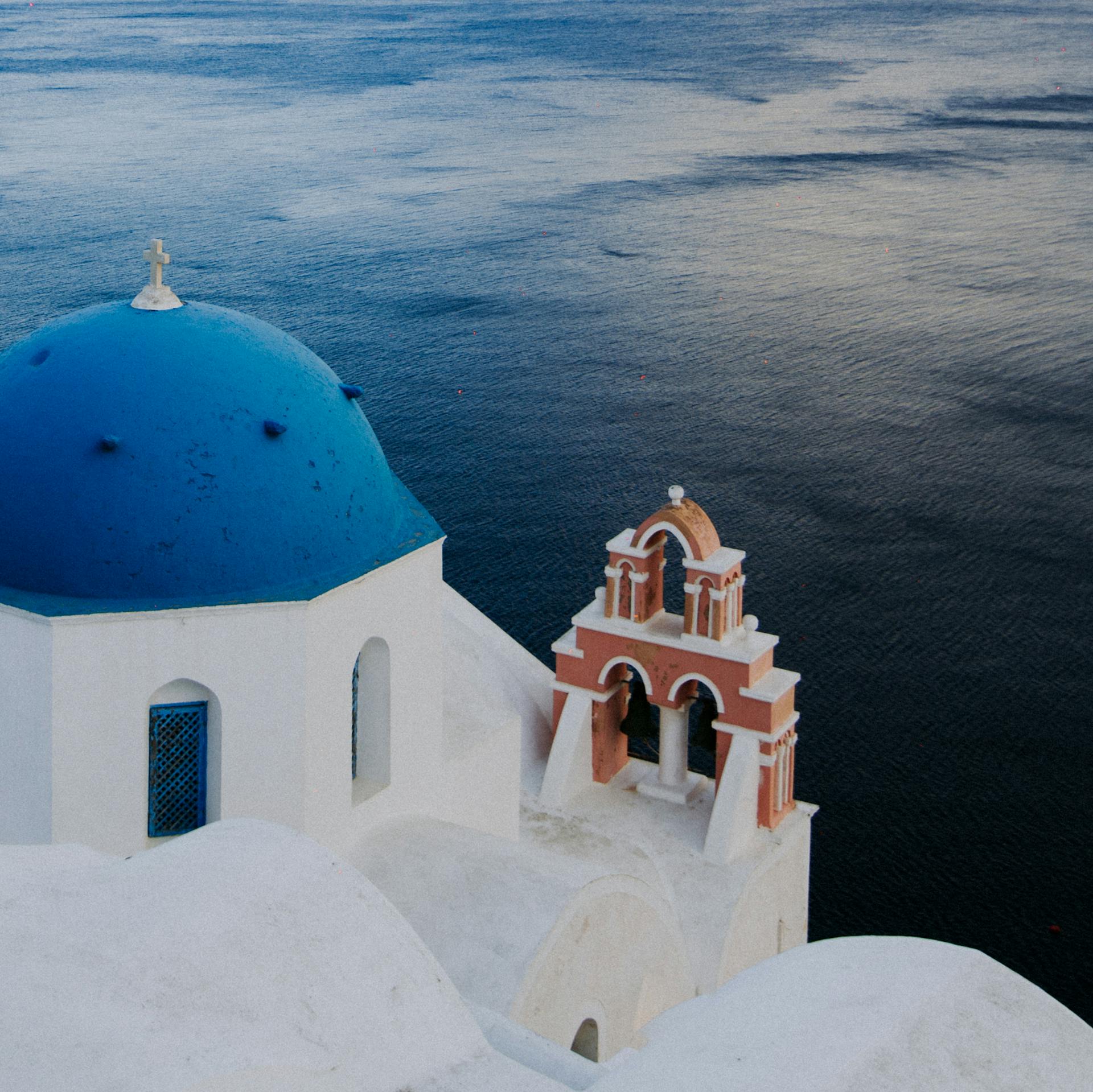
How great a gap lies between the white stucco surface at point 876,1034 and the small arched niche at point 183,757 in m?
4.68

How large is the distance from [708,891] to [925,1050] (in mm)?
10057

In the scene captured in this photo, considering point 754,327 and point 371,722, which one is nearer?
point 371,722

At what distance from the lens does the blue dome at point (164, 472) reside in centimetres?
893

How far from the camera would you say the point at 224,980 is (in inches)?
204

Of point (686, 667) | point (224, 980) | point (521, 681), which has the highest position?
point (224, 980)

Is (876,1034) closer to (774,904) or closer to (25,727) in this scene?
(25,727)

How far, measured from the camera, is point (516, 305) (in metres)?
43.4

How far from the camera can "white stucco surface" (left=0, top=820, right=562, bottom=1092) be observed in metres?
4.72

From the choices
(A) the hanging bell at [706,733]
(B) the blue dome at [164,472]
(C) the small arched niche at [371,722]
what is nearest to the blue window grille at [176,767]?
(B) the blue dome at [164,472]

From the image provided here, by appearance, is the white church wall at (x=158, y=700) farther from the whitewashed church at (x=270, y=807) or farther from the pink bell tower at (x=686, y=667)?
the pink bell tower at (x=686, y=667)

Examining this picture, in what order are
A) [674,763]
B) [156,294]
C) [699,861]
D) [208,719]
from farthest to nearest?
1. [674,763]
2. [699,861]
3. [156,294]
4. [208,719]

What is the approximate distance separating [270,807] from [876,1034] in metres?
5.53

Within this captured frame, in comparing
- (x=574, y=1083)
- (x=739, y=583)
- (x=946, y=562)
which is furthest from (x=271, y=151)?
(x=574, y=1083)

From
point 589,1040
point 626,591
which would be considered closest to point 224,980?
point 589,1040
